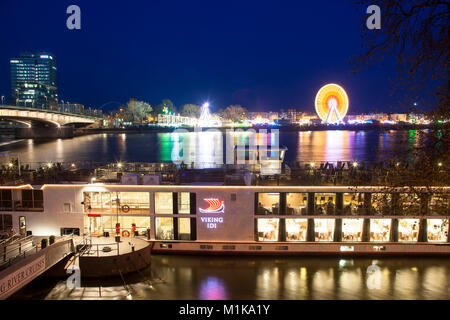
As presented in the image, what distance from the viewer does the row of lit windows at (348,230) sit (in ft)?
46.8

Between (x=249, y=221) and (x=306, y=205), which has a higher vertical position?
(x=306, y=205)

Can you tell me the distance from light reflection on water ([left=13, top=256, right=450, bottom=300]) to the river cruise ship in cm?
44

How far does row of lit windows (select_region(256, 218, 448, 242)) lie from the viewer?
14266 mm

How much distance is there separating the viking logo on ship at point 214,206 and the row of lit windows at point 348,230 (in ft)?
4.93

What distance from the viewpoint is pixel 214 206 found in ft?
46.8

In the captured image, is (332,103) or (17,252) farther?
(332,103)

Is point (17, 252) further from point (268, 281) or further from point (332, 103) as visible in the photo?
point (332, 103)

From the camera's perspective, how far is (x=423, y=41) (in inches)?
149

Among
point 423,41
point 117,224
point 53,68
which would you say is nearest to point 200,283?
point 117,224

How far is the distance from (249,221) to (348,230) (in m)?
3.85

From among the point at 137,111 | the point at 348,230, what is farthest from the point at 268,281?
the point at 137,111

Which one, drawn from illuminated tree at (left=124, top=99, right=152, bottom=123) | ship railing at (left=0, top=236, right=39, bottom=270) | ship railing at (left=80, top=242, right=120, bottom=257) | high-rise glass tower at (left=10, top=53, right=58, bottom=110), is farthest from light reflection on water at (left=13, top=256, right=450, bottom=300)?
high-rise glass tower at (left=10, top=53, right=58, bottom=110)

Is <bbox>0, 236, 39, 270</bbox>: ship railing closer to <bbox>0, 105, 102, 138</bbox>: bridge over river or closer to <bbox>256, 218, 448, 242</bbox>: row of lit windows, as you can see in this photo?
<bbox>256, 218, 448, 242</bbox>: row of lit windows
